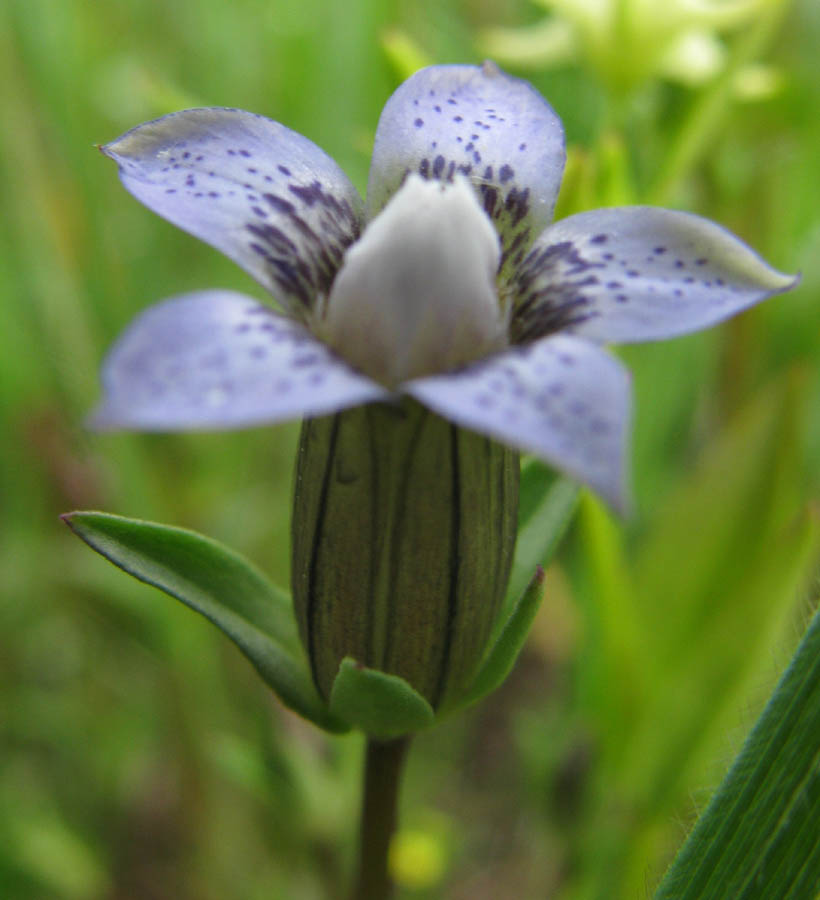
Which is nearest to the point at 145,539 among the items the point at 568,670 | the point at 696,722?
the point at 696,722

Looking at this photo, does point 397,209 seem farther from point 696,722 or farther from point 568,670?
point 568,670

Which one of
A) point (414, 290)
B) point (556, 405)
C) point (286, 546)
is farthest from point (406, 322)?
point (286, 546)

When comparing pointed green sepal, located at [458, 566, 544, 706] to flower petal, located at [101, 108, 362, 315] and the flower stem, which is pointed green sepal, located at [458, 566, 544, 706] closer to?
the flower stem

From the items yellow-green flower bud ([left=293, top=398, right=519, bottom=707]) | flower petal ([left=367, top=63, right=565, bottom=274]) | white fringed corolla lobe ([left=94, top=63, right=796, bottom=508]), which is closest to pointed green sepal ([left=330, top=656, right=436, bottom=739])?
yellow-green flower bud ([left=293, top=398, right=519, bottom=707])

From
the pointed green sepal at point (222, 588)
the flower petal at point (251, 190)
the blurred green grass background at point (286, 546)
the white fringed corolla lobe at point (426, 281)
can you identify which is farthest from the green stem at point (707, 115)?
the pointed green sepal at point (222, 588)

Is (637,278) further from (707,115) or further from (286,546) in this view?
(286,546)

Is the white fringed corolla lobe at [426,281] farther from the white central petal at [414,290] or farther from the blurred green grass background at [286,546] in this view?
the blurred green grass background at [286,546]

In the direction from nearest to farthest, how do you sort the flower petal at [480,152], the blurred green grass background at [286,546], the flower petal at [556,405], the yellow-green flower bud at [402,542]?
the flower petal at [556,405] → the yellow-green flower bud at [402,542] → the flower petal at [480,152] → the blurred green grass background at [286,546]

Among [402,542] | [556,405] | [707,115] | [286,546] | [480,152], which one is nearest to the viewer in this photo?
[556,405]
